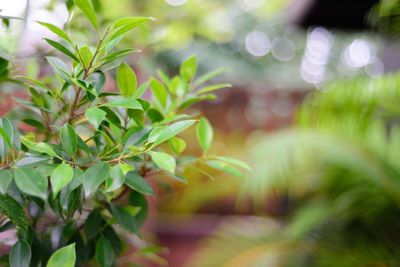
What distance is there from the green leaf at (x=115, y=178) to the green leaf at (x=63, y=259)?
0.24 feet

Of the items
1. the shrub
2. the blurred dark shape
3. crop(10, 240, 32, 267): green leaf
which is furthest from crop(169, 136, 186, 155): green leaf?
the blurred dark shape

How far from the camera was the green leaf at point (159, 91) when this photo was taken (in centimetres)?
47

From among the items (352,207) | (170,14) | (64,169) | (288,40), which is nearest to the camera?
(64,169)

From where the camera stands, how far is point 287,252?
1348mm

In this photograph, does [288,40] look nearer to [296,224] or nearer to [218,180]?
[218,180]

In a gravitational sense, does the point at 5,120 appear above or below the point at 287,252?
above

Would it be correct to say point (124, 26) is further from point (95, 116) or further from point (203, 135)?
point (203, 135)

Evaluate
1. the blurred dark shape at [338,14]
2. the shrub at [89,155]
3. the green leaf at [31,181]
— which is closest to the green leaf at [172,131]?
the shrub at [89,155]

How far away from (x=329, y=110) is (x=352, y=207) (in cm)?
45

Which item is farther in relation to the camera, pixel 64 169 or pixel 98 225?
pixel 98 225

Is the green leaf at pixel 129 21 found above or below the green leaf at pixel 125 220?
above

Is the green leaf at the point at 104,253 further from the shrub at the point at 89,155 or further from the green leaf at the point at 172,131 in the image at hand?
the green leaf at the point at 172,131

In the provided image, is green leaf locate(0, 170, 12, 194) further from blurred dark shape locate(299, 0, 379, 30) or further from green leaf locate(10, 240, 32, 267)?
blurred dark shape locate(299, 0, 379, 30)

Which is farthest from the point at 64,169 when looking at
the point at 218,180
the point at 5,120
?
the point at 218,180
